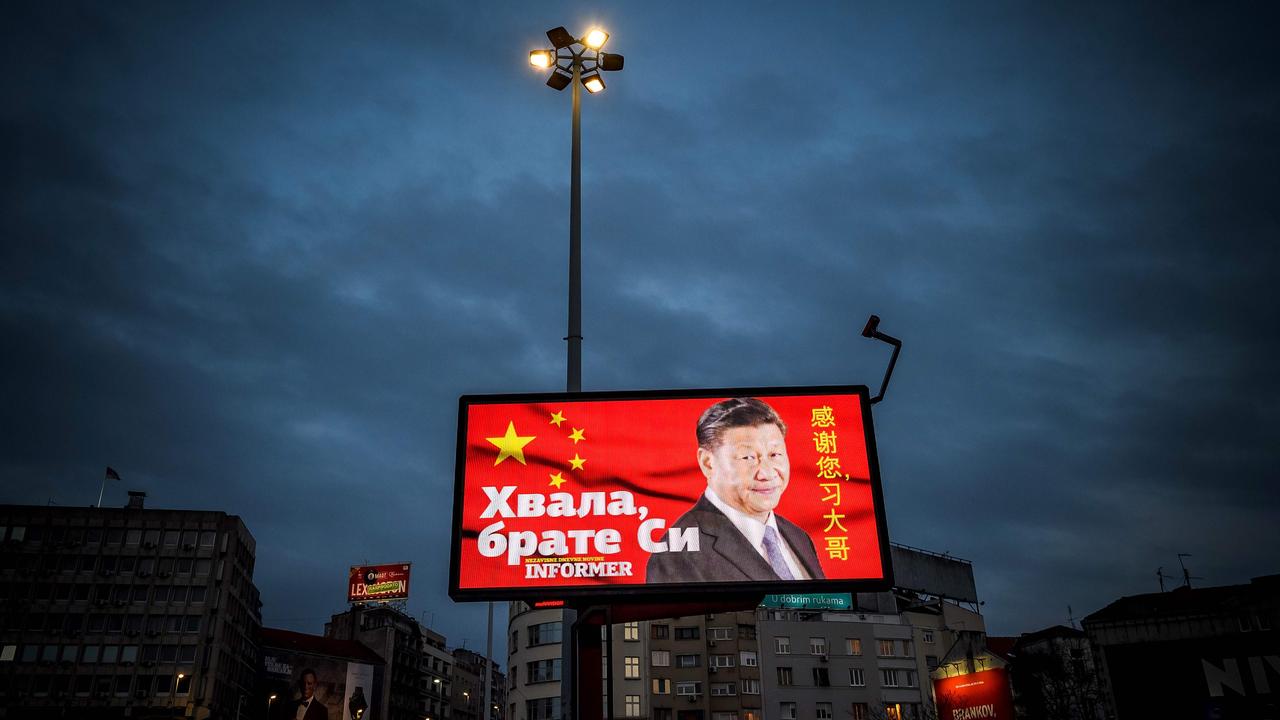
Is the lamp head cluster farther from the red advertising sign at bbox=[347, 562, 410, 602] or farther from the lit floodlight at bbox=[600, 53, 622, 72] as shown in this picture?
the red advertising sign at bbox=[347, 562, 410, 602]

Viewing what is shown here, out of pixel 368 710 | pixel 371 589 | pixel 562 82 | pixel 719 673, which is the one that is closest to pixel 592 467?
pixel 562 82

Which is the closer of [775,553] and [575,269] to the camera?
[775,553]

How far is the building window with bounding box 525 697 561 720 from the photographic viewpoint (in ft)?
228

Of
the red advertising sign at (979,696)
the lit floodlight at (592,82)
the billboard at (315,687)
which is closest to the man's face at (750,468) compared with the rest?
the lit floodlight at (592,82)

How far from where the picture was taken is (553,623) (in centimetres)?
7288

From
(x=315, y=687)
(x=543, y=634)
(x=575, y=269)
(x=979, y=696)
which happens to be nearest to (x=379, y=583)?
(x=315, y=687)

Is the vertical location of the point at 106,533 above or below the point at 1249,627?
above

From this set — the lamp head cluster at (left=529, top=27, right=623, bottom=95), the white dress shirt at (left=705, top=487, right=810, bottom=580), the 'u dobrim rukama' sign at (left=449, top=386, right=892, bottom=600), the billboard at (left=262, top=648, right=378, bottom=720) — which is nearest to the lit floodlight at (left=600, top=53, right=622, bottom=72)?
the lamp head cluster at (left=529, top=27, right=623, bottom=95)

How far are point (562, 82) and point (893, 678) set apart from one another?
7306 centimetres

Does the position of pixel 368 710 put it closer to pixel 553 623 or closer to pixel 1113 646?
pixel 553 623

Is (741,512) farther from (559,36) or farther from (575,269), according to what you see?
(559,36)

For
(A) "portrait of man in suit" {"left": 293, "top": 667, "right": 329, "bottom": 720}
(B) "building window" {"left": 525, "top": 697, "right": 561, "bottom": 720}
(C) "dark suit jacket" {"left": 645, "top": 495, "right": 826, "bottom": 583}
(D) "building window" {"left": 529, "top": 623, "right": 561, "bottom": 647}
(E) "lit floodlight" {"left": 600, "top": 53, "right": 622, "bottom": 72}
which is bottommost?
(C) "dark suit jacket" {"left": 645, "top": 495, "right": 826, "bottom": 583}

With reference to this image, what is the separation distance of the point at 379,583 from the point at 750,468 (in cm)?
10828

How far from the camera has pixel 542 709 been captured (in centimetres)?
6981
